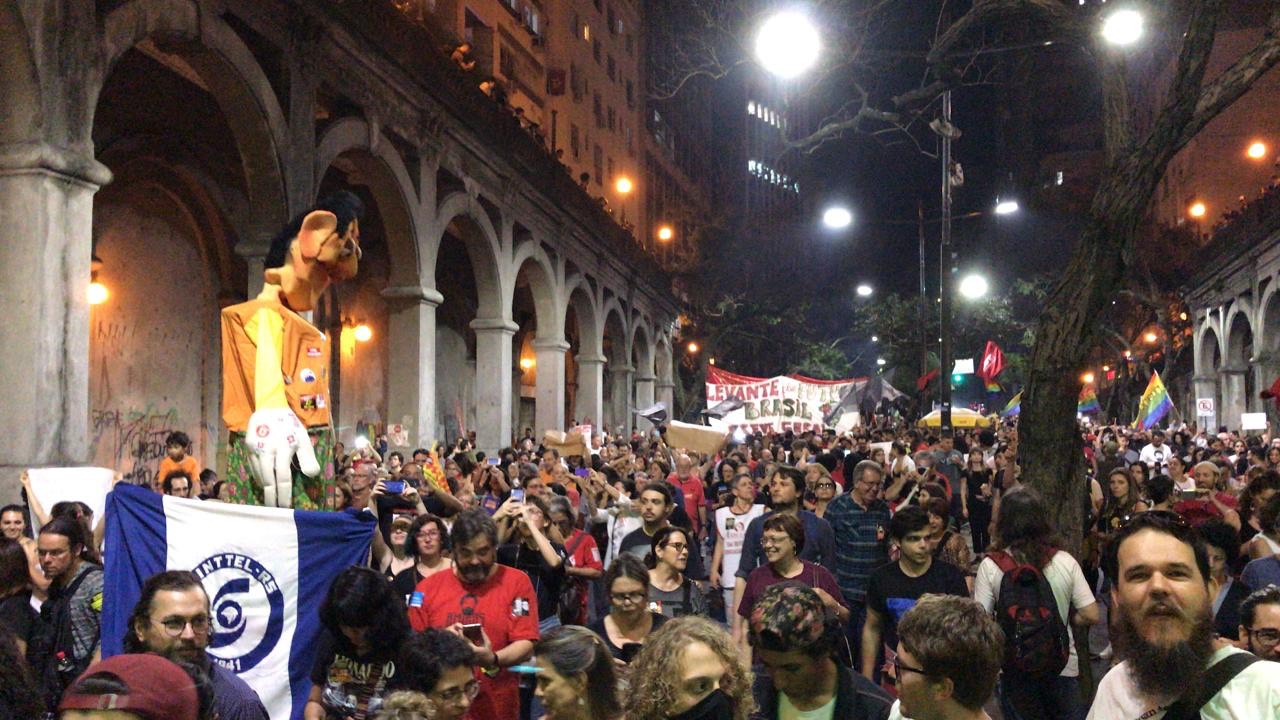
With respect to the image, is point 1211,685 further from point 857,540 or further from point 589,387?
point 589,387

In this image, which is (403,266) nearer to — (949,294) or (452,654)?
(949,294)

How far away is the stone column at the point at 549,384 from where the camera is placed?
31.0 meters

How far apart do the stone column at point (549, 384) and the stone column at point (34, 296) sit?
66.8 ft

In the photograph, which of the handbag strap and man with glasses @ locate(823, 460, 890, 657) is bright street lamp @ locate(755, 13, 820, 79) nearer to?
man with glasses @ locate(823, 460, 890, 657)

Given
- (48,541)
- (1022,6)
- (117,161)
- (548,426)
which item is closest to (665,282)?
(548,426)

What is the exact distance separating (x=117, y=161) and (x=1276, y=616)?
53.9 feet

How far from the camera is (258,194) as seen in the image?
15.3 metres

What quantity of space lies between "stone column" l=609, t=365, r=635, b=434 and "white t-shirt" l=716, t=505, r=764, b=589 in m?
33.8

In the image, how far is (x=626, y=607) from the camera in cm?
593

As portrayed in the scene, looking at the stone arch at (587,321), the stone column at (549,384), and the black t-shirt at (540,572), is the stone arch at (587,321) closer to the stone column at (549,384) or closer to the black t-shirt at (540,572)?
the stone column at (549,384)

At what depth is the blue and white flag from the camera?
5.58m

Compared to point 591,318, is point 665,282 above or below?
above

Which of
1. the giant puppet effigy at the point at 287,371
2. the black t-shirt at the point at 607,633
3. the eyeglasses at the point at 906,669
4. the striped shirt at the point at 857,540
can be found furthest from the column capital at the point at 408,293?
the eyeglasses at the point at 906,669

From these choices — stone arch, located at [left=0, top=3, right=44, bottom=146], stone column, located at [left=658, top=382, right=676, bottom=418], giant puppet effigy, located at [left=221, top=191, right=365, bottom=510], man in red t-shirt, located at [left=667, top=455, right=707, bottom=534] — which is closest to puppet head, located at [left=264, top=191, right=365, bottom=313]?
giant puppet effigy, located at [left=221, top=191, right=365, bottom=510]
